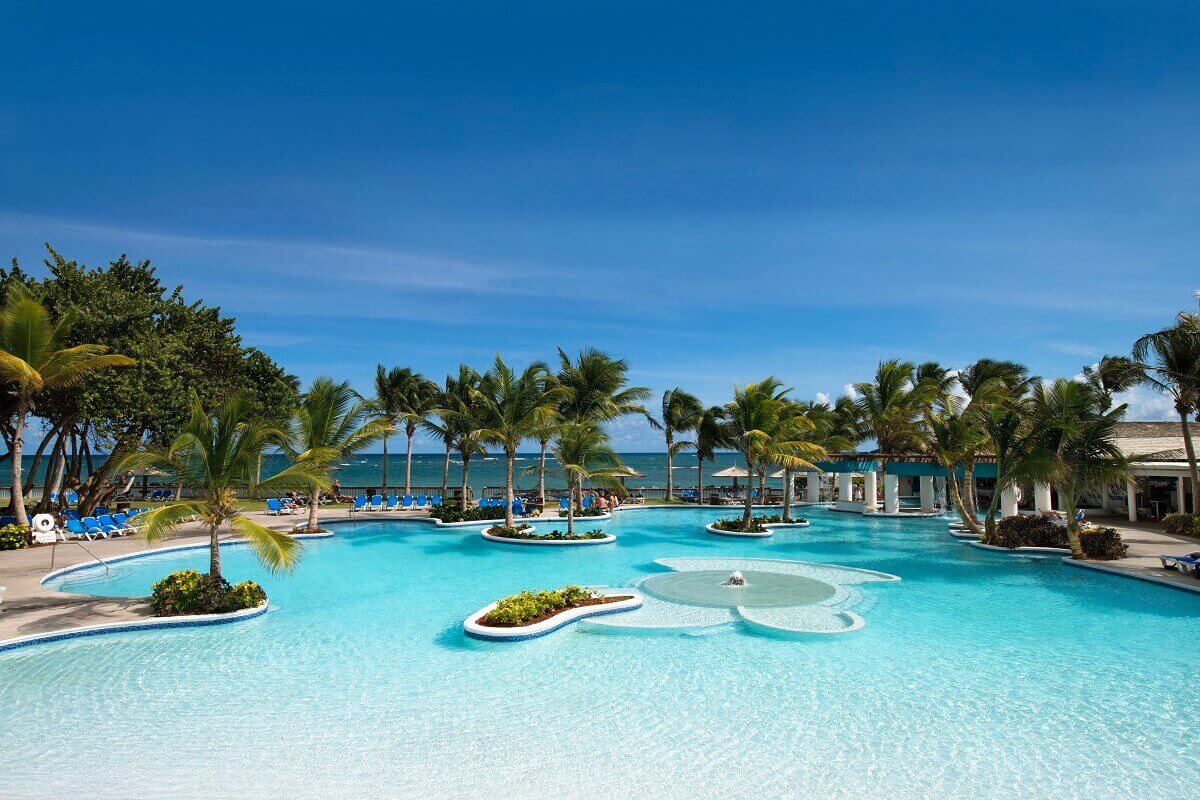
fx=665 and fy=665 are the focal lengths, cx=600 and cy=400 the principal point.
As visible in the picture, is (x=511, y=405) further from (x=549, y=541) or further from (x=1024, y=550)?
(x=1024, y=550)

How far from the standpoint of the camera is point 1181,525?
20453mm

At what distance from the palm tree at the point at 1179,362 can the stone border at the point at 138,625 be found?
Answer: 23.1 meters

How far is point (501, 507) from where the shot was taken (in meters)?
25.8

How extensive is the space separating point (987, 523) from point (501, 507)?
53.8 ft

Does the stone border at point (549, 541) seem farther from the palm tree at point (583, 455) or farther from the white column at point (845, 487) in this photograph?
the white column at point (845, 487)

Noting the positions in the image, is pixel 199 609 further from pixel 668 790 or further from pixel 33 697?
pixel 668 790

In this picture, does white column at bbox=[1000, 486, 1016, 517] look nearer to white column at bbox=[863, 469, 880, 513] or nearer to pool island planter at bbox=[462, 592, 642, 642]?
white column at bbox=[863, 469, 880, 513]

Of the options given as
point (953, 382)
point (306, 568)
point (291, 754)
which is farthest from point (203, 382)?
point (953, 382)

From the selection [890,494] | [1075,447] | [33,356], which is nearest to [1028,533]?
[1075,447]

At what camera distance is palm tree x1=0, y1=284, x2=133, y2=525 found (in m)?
15.6

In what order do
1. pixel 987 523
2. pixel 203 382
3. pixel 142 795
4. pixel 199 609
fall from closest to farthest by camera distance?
pixel 142 795
pixel 199 609
pixel 987 523
pixel 203 382

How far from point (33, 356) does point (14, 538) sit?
14.7 ft

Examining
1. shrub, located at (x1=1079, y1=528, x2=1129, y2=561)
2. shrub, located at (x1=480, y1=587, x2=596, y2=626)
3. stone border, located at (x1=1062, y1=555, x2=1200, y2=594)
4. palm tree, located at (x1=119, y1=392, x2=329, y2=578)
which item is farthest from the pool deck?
shrub, located at (x1=480, y1=587, x2=596, y2=626)

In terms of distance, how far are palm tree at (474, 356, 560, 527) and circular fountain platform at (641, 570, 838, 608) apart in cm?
685
